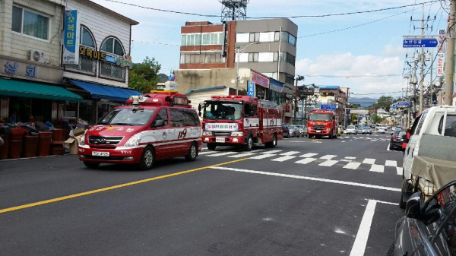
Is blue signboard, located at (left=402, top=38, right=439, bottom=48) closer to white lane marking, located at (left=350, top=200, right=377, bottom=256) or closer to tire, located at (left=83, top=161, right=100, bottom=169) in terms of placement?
white lane marking, located at (left=350, top=200, right=377, bottom=256)

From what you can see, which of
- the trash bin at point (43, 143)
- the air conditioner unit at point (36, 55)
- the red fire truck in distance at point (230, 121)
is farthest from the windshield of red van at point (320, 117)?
the trash bin at point (43, 143)

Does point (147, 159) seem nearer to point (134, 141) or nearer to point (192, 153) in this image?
point (134, 141)

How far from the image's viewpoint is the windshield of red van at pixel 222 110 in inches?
829

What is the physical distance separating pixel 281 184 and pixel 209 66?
58.3 meters

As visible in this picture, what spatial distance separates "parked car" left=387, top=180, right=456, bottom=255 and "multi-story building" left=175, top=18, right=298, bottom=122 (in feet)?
170

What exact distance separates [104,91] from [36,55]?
4.65 metres

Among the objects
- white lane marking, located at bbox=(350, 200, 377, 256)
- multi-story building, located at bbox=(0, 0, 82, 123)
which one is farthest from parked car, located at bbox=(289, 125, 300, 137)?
white lane marking, located at bbox=(350, 200, 377, 256)

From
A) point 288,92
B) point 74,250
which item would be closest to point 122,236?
point 74,250

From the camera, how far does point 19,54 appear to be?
18.8 meters

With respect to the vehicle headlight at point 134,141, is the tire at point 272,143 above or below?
below

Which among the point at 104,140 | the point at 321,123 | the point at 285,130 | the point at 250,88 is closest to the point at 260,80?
the point at 250,88

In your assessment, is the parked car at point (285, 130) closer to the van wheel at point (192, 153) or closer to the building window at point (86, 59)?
the building window at point (86, 59)

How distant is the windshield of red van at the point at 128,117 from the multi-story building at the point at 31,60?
20.5 ft

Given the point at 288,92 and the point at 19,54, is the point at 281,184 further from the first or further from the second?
the point at 288,92
